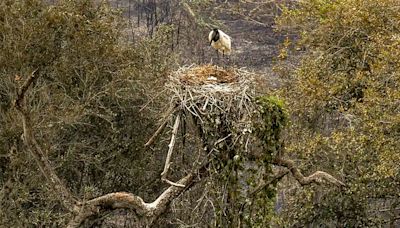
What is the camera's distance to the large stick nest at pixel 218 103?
22.0 feet

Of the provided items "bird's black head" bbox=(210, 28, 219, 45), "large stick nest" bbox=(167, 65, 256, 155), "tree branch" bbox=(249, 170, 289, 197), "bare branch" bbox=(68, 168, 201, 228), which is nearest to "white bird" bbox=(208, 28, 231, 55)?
"bird's black head" bbox=(210, 28, 219, 45)

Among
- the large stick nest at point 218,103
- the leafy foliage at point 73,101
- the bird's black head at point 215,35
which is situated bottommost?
the leafy foliage at point 73,101

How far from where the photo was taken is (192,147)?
11.7 meters

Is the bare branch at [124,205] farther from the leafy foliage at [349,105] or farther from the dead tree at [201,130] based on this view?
the leafy foliage at [349,105]

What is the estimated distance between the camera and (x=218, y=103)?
672 centimetres

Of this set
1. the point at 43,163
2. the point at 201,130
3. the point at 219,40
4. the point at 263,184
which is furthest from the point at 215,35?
the point at 43,163

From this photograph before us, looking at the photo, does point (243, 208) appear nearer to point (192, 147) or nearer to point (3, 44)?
point (192, 147)

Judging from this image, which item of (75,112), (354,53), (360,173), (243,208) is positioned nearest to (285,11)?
(354,53)

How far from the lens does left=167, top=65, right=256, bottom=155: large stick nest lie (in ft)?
22.0

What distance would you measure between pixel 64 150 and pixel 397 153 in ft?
19.5

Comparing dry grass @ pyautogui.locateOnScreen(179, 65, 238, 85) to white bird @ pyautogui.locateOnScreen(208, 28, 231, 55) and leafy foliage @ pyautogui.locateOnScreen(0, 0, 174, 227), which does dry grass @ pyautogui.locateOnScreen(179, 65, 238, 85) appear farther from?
leafy foliage @ pyautogui.locateOnScreen(0, 0, 174, 227)

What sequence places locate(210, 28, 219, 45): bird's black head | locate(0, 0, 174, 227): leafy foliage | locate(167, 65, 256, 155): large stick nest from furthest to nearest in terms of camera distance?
locate(0, 0, 174, 227): leafy foliage → locate(210, 28, 219, 45): bird's black head → locate(167, 65, 256, 155): large stick nest

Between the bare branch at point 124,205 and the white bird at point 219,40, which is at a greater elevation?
the white bird at point 219,40

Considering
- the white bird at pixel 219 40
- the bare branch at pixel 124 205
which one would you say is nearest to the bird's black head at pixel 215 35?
the white bird at pixel 219 40
